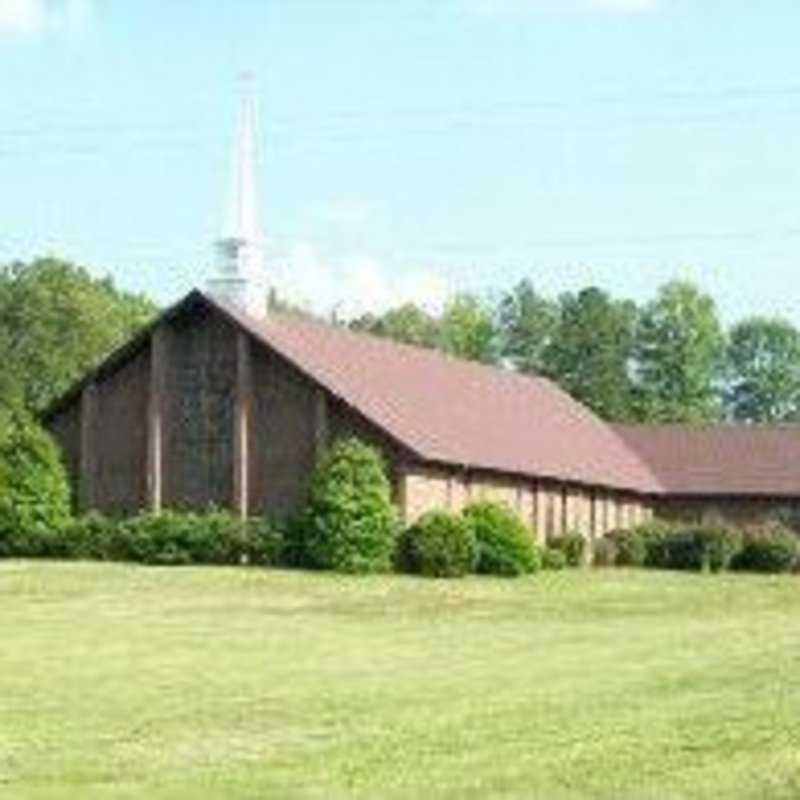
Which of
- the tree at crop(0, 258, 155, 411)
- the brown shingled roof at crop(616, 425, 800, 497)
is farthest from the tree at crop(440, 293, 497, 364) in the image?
the brown shingled roof at crop(616, 425, 800, 497)

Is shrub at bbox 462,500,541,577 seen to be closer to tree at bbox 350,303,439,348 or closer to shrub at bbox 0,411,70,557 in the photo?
shrub at bbox 0,411,70,557

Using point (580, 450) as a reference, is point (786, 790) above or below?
below

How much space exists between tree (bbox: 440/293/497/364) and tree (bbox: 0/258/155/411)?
24.6 m

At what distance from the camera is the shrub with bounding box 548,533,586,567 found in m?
61.2

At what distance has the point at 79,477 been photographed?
57531 millimetres

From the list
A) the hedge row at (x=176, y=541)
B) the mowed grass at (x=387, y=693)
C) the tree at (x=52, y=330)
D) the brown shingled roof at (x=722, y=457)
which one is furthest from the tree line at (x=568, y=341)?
the mowed grass at (x=387, y=693)

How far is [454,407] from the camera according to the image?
60812 millimetres

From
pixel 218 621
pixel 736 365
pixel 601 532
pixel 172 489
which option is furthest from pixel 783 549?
pixel 736 365

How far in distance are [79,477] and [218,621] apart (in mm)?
20112

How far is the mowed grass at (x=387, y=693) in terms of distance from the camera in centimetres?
1800

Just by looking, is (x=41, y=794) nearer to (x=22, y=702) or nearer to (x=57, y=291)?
(x=22, y=702)

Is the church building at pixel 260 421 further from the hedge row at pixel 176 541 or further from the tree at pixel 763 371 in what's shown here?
the tree at pixel 763 371

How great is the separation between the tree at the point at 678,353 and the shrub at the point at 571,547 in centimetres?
5825

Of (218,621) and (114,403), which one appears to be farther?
(114,403)
